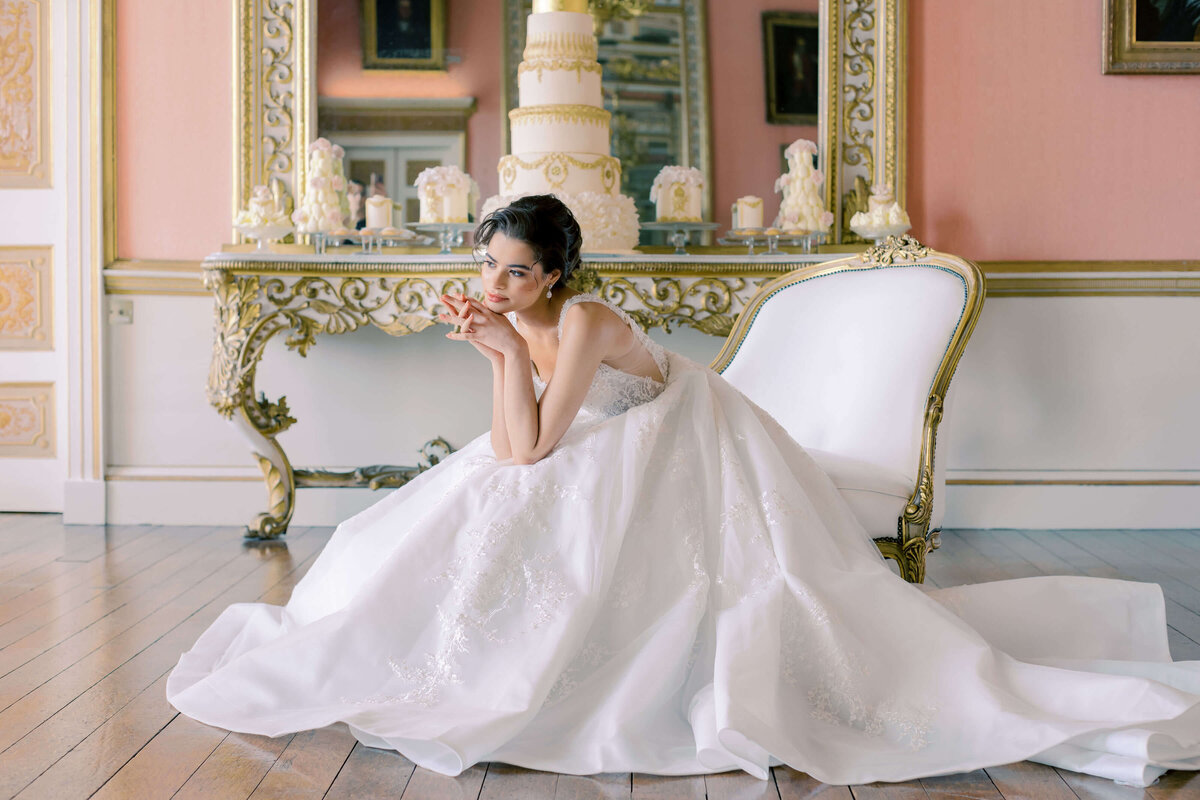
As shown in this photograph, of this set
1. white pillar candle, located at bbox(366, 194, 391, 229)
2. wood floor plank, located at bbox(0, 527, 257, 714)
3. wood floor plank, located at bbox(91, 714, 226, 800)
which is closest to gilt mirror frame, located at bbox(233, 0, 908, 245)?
white pillar candle, located at bbox(366, 194, 391, 229)

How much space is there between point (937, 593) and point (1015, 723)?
638 millimetres

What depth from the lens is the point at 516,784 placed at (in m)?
1.65

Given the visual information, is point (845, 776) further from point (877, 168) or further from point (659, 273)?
point (877, 168)

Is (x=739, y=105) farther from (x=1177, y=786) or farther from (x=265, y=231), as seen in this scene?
(x=1177, y=786)

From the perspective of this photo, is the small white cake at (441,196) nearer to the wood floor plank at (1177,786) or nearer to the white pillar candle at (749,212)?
the white pillar candle at (749,212)

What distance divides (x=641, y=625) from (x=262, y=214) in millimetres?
2385

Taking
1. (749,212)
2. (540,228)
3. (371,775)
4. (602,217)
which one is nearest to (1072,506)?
(749,212)

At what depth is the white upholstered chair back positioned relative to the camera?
258 centimetres

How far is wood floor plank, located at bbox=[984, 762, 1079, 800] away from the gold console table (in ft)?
6.39

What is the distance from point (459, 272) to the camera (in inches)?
137

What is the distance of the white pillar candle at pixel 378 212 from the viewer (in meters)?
3.77

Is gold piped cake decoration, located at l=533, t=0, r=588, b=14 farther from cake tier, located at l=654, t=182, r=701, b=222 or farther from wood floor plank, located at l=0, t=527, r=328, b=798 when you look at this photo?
wood floor plank, located at l=0, t=527, r=328, b=798

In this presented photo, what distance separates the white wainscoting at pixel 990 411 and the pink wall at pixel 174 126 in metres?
0.27

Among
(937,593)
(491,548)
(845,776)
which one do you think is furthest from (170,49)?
(845,776)
